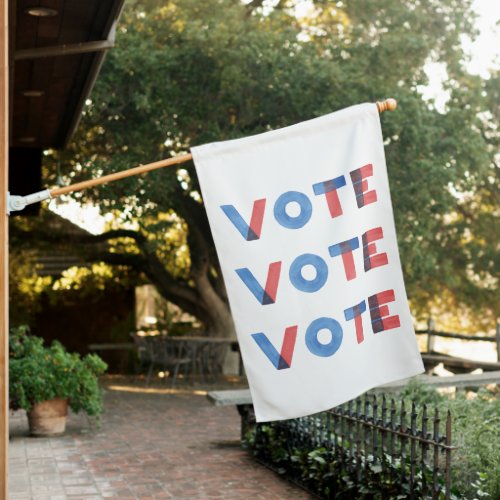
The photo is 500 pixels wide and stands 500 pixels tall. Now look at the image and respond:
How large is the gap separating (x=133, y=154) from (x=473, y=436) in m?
9.79

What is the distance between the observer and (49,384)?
10625mm

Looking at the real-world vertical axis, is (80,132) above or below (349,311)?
above

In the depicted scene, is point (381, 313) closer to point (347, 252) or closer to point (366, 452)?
point (347, 252)

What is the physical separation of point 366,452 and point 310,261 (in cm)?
298

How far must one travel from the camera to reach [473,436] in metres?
6.63

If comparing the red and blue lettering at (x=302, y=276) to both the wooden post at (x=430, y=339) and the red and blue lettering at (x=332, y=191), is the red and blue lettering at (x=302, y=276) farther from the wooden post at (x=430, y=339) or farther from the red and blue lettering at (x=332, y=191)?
the wooden post at (x=430, y=339)

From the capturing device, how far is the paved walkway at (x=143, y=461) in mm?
8047

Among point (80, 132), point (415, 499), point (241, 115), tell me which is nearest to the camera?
point (415, 499)

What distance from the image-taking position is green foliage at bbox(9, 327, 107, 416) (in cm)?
1054

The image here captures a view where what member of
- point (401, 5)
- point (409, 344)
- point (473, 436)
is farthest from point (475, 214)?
point (409, 344)

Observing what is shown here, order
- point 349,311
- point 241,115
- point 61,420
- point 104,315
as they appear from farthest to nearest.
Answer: point 104,315 < point 241,115 < point 61,420 < point 349,311

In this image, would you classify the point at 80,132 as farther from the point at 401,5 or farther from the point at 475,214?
the point at 475,214

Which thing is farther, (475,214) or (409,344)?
(475,214)

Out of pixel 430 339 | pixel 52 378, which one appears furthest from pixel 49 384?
pixel 430 339
